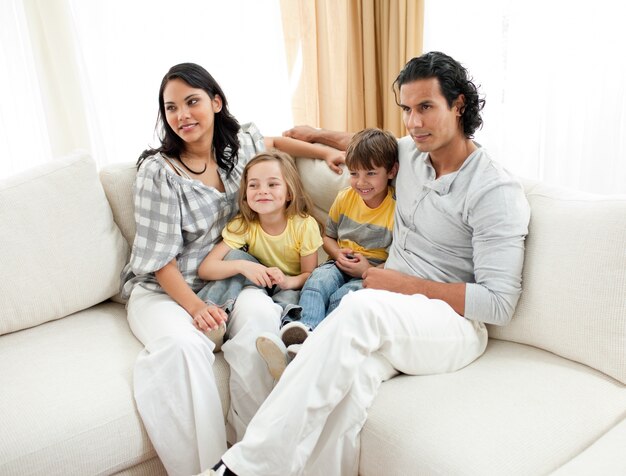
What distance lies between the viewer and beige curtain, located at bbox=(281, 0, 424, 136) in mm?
3117

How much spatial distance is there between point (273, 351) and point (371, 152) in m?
0.70

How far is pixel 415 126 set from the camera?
1651 millimetres

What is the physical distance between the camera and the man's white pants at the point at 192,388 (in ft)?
5.05

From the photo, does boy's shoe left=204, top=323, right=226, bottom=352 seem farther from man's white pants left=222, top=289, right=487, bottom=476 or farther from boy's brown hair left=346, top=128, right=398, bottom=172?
boy's brown hair left=346, top=128, right=398, bottom=172

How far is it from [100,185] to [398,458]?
52.8 inches

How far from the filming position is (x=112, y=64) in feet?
9.04

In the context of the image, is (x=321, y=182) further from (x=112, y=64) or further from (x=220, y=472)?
(x=112, y=64)

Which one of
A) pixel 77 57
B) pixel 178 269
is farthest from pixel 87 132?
pixel 178 269

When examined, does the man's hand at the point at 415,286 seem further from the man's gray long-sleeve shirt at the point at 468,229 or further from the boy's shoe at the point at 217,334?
the boy's shoe at the point at 217,334

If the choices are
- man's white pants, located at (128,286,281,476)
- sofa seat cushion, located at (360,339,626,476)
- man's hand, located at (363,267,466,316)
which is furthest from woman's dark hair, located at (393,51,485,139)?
man's white pants, located at (128,286,281,476)

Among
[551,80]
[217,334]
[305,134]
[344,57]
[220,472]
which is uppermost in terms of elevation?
[344,57]

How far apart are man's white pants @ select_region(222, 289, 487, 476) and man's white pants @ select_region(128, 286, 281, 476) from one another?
0.80 ft

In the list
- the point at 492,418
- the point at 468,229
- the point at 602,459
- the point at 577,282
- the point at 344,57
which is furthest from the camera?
the point at 344,57

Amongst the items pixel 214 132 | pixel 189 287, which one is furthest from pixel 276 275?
pixel 214 132
